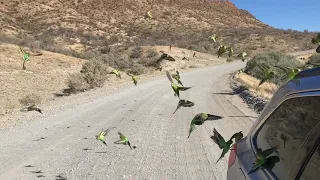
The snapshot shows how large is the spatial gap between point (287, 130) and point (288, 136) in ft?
0.20

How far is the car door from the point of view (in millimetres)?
1898

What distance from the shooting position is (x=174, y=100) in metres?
13.4

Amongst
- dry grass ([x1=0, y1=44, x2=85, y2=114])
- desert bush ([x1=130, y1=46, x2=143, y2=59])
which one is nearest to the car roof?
dry grass ([x1=0, y1=44, x2=85, y2=114])

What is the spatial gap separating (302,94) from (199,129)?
22.4ft

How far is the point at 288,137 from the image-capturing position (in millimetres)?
2207

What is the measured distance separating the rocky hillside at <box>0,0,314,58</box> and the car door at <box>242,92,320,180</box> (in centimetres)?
3660

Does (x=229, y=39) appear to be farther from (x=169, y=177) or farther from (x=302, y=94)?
(x=302, y=94)

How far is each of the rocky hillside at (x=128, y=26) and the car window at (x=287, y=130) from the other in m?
36.6

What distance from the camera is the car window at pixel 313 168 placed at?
5.67 feet

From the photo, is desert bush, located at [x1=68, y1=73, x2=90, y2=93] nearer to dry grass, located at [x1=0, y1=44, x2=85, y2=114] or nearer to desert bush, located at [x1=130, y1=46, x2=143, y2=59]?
dry grass, located at [x1=0, y1=44, x2=85, y2=114]

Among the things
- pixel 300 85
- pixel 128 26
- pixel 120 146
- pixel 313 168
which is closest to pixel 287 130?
pixel 300 85

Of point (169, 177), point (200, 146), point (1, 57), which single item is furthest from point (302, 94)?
point (1, 57)

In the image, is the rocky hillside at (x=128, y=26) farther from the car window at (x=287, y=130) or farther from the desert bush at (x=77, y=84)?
the car window at (x=287, y=130)

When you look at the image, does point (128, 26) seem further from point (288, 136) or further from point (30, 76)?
point (288, 136)
